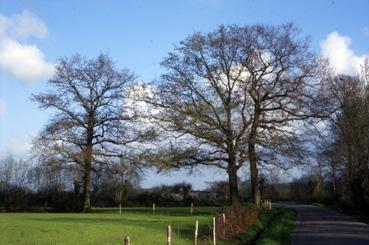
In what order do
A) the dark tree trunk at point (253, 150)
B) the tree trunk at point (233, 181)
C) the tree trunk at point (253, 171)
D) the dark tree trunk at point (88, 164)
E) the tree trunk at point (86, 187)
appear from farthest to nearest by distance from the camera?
the tree trunk at point (86, 187) < the dark tree trunk at point (88, 164) < the tree trunk at point (233, 181) < the tree trunk at point (253, 171) < the dark tree trunk at point (253, 150)

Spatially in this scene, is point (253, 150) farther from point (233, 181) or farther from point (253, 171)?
point (233, 181)

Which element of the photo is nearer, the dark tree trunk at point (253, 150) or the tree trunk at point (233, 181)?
the dark tree trunk at point (253, 150)

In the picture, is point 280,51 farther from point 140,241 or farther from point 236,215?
point 140,241

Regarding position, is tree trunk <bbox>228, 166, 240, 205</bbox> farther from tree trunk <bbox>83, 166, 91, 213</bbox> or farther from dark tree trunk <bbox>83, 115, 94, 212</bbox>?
tree trunk <bbox>83, 166, 91, 213</bbox>

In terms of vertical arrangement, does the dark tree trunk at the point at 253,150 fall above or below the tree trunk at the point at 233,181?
above

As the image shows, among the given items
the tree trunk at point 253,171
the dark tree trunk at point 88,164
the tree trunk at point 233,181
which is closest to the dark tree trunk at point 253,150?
the tree trunk at point 253,171

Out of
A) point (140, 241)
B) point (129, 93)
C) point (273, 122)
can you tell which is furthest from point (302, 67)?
point (140, 241)

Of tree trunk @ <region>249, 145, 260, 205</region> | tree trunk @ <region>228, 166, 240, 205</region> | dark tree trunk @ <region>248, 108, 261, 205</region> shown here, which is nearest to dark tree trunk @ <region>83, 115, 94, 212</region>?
tree trunk @ <region>228, 166, 240, 205</region>

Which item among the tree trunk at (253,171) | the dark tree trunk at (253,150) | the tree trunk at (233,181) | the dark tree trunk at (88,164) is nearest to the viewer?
the dark tree trunk at (253,150)

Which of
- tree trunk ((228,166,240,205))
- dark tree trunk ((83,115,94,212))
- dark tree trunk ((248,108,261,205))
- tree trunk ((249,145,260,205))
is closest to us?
dark tree trunk ((248,108,261,205))

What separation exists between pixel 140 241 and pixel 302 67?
29592 mm

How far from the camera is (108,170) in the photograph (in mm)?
62719

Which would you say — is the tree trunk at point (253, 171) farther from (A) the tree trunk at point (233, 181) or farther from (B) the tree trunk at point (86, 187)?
(B) the tree trunk at point (86, 187)

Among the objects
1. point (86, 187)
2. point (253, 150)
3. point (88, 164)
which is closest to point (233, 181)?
point (253, 150)
